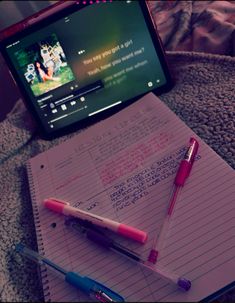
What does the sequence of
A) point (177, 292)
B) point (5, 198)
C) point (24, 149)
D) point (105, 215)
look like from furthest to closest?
1. point (24, 149)
2. point (5, 198)
3. point (105, 215)
4. point (177, 292)

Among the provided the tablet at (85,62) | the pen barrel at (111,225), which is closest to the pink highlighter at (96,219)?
the pen barrel at (111,225)

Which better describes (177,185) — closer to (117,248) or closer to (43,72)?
(117,248)

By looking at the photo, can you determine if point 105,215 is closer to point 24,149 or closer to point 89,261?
point 89,261

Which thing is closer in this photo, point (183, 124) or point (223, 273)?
point (223, 273)

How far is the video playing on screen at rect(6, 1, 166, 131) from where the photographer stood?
2.20 feet

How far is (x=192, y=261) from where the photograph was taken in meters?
0.43

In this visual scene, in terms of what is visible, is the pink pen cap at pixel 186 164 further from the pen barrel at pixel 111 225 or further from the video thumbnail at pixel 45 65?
the video thumbnail at pixel 45 65

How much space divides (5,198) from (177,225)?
316 mm

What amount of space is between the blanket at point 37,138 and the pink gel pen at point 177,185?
0.04 meters

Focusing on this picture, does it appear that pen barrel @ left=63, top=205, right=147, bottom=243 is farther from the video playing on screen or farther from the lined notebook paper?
the video playing on screen

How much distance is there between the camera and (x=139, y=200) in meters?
0.52

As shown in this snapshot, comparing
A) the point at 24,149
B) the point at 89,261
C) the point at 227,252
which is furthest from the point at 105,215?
the point at 24,149

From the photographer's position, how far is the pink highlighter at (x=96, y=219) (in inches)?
18.4

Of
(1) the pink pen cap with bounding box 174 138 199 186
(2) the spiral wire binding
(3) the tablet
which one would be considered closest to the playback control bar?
(3) the tablet
